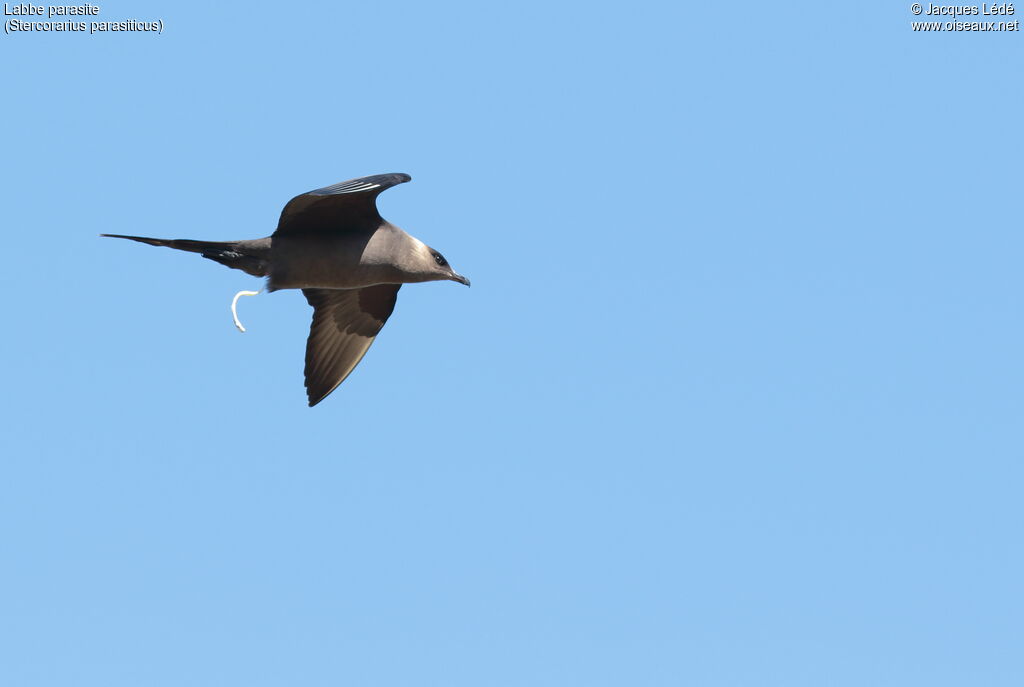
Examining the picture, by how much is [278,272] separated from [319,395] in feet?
9.93

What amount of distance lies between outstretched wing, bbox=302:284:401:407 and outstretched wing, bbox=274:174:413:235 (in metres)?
2.39

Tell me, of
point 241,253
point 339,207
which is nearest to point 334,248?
point 339,207

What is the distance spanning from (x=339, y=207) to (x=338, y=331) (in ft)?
10.3

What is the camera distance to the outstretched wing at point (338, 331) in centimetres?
1822

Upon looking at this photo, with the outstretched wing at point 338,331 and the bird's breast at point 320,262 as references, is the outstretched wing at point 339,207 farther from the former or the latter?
the outstretched wing at point 338,331

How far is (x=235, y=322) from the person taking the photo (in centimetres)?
1457

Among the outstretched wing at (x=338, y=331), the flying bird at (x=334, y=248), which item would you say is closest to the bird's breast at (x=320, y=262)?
the flying bird at (x=334, y=248)

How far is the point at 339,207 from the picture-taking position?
1546 centimetres

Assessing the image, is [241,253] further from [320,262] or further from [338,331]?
[338,331]

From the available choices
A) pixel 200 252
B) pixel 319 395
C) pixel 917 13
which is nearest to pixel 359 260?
pixel 200 252

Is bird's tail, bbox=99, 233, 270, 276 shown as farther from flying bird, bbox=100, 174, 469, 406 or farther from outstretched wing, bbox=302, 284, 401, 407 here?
outstretched wing, bbox=302, 284, 401, 407

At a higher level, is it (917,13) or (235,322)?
(917,13)

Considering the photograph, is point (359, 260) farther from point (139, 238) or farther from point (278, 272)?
point (139, 238)

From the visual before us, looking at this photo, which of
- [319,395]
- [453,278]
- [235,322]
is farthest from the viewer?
[319,395]
